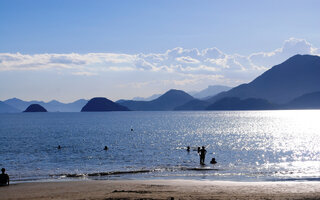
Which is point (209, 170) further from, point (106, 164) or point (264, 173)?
point (106, 164)

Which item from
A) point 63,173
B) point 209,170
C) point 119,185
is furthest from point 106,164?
point 119,185

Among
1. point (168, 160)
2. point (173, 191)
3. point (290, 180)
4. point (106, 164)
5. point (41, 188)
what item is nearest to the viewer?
point (173, 191)

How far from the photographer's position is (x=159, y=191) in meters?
26.4

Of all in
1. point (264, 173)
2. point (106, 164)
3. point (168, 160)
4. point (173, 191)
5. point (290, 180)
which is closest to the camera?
point (173, 191)

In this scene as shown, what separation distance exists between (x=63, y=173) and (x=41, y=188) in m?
10.7

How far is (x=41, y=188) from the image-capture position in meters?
29.4

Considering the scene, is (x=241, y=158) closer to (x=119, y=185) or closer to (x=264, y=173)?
(x=264, y=173)

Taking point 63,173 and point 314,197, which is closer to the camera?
point 314,197

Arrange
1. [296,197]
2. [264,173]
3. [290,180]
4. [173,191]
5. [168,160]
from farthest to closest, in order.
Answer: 1. [168,160]
2. [264,173]
3. [290,180]
4. [173,191]
5. [296,197]

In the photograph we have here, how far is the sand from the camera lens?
24.4 m

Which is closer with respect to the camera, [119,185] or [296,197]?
[296,197]

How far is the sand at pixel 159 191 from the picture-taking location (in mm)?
24391

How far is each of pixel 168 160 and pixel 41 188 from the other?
25.0m

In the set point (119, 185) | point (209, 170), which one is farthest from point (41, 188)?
point (209, 170)
